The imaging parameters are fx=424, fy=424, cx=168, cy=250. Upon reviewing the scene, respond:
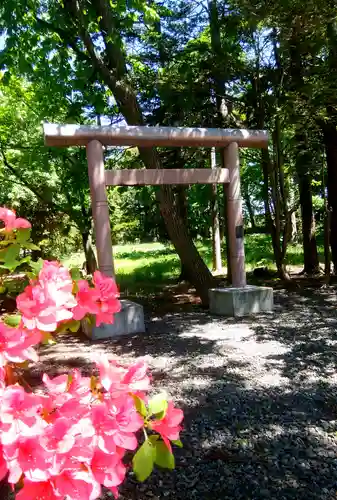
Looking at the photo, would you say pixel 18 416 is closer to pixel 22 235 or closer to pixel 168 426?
pixel 168 426

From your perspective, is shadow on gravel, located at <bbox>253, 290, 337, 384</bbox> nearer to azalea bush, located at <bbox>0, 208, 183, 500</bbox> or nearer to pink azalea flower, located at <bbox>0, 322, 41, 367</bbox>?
azalea bush, located at <bbox>0, 208, 183, 500</bbox>

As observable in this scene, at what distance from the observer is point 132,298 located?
851cm

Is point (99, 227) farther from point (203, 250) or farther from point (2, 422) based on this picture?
point (203, 250)

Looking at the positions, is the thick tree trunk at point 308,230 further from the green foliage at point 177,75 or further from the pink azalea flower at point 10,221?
the pink azalea flower at point 10,221

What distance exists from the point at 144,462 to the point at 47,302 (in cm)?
38

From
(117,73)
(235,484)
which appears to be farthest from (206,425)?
(117,73)

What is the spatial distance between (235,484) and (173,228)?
499 cm

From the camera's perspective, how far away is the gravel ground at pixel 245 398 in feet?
7.13

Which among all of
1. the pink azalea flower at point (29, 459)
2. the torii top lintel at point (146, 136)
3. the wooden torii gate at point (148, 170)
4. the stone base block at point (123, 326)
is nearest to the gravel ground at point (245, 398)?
the stone base block at point (123, 326)

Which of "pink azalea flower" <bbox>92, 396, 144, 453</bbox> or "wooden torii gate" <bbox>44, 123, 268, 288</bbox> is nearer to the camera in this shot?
"pink azalea flower" <bbox>92, 396, 144, 453</bbox>

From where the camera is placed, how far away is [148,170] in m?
5.82

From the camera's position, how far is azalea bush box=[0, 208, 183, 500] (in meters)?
0.71

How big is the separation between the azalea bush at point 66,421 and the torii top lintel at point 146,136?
459cm

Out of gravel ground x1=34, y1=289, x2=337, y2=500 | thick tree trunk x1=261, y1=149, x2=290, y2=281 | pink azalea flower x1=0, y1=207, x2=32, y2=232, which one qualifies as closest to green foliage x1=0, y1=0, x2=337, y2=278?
thick tree trunk x1=261, y1=149, x2=290, y2=281
